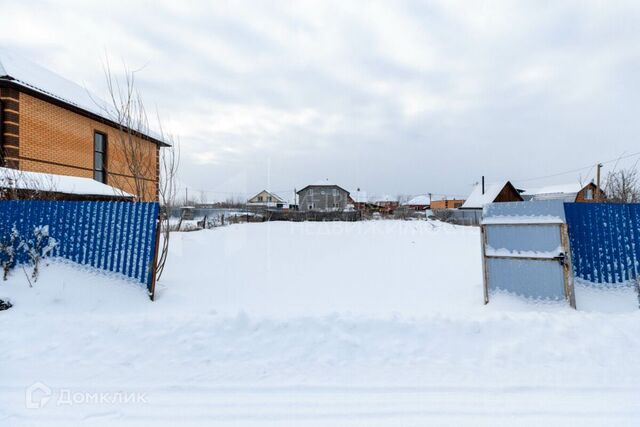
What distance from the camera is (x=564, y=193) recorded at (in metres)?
39.6

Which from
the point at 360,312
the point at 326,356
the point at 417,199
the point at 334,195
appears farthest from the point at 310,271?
the point at 417,199

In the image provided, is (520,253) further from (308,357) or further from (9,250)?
(9,250)

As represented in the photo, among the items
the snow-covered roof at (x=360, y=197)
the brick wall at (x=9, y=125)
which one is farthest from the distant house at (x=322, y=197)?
the brick wall at (x=9, y=125)

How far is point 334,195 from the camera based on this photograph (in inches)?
2077

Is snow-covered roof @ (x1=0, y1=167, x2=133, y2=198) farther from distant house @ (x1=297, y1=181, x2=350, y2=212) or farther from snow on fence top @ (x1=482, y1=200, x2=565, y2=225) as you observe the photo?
distant house @ (x1=297, y1=181, x2=350, y2=212)

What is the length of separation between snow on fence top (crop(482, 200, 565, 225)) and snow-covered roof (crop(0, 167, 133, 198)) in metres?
6.88

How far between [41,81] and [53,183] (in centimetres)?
376

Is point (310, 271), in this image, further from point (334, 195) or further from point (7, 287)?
point (334, 195)

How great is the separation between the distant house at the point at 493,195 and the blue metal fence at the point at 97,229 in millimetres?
33638

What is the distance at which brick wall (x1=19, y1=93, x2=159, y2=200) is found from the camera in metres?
8.99

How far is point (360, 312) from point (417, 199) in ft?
262

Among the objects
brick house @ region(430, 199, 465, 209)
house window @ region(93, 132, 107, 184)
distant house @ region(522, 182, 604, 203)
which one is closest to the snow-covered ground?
house window @ region(93, 132, 107, 184)

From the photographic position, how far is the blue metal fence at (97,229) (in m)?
4.66

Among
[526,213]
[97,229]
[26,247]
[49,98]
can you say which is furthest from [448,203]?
[26,247]
